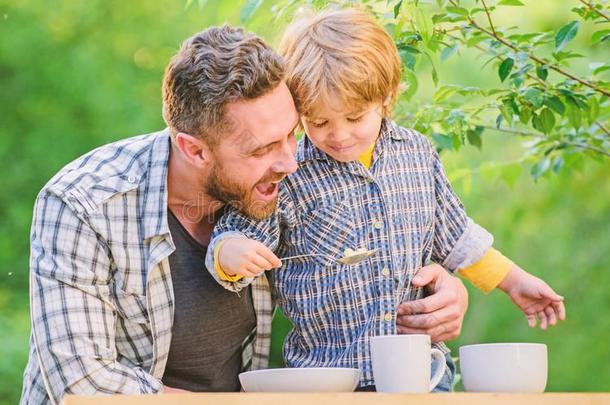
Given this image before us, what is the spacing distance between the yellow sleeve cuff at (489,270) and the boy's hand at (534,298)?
0.02m

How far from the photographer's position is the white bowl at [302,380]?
136 cm

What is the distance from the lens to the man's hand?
1913 mm

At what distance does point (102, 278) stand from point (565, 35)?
3.36 ft

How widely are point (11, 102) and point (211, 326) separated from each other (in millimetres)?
3504

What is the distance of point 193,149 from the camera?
2010 millimetres

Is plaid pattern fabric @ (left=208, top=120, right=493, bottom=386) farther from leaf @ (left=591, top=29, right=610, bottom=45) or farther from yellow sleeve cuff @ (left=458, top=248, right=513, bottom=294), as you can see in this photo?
leaf @ (left=591, top=29, right=610, bottom=45)

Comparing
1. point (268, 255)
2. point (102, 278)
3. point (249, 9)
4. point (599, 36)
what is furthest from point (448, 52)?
point (102, 278)

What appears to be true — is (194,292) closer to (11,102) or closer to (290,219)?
(290,219)

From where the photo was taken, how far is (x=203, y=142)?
1.99 meters

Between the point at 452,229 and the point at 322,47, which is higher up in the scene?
the point at 322,47

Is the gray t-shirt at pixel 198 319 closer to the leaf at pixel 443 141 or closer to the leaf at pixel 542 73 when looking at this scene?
the leaf at pixel 443 141

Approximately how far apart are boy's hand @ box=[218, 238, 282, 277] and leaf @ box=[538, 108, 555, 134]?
78 centimetres

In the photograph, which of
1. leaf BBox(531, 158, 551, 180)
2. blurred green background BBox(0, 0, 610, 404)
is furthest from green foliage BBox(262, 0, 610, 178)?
blurred green background BBox(0, 0, 610, 404)

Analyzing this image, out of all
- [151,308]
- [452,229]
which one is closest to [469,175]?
[452,229]
